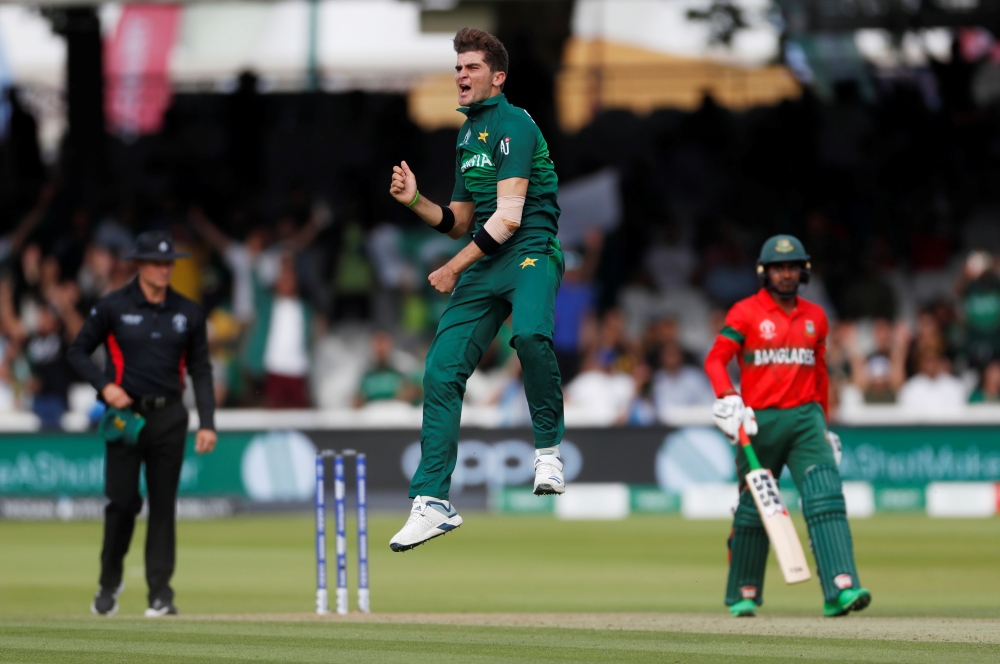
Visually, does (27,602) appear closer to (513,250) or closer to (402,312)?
(513,250)

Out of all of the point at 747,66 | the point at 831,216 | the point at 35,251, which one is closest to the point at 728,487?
the point at 831,216

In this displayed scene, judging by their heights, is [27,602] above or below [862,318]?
below

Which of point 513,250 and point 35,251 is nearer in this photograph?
point 513,250

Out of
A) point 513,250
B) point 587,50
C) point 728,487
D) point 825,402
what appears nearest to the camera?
point 513,250

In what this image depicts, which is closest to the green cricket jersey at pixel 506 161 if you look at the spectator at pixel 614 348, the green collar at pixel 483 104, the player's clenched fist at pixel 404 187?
the green collar at pixel 483 104

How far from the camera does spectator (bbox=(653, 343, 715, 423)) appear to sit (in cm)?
1922

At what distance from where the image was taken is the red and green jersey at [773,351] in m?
10.3

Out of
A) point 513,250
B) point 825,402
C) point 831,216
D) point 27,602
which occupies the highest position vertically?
point 831,216

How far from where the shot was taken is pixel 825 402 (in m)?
10.6

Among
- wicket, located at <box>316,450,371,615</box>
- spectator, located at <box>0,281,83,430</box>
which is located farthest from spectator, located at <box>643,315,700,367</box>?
wicket, located at <box>316,450,371,615</box>

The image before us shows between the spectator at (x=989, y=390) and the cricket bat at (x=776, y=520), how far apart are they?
31.6 ft

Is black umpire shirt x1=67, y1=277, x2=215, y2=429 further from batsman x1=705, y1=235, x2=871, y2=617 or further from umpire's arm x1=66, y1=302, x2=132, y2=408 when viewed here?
batsman x1=705, y1=235, x2=871, y2=617

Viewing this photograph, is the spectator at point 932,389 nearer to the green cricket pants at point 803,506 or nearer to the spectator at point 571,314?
the spectator at point 571,314

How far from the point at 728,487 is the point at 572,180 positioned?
5.80 m
